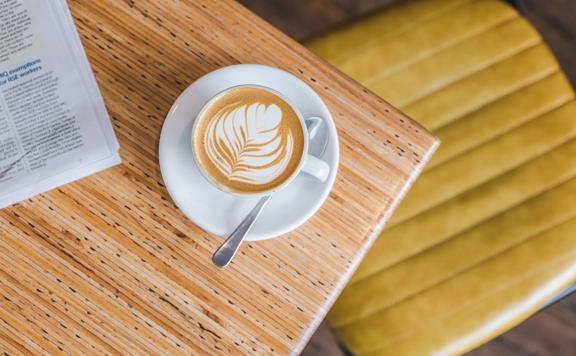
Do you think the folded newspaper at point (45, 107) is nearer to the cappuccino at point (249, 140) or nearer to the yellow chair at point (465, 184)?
the cappuccino at point (249, 140)

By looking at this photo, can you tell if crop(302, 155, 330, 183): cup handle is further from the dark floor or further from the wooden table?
the dark floor

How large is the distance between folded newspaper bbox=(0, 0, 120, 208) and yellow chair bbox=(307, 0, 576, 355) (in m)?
0.33

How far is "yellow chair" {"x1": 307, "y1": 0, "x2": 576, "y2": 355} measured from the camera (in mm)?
753

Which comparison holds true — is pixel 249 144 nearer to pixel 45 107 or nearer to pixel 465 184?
pixel 45 107

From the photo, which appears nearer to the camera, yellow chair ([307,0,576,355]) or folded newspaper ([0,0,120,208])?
folded newspaper ([0,0,120,208])

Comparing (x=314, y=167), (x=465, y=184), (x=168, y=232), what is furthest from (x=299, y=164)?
(x=465, y=184)

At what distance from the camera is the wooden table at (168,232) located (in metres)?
0.56

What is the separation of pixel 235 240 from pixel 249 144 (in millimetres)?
85

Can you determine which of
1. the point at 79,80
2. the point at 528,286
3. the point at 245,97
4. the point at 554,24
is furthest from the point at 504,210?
the point at 554,24

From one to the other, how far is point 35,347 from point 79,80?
9.5 inches

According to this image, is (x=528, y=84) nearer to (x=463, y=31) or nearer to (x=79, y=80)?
(x=463, y=31)

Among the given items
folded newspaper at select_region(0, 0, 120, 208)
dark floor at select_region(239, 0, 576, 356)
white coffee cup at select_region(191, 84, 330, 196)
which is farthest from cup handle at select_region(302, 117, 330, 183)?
dark floor at select_region(239, 0, 576, 356)

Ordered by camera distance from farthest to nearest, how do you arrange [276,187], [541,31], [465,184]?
1. [541,31]
2. [465,184]
3. [276,187]

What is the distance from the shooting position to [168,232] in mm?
568
